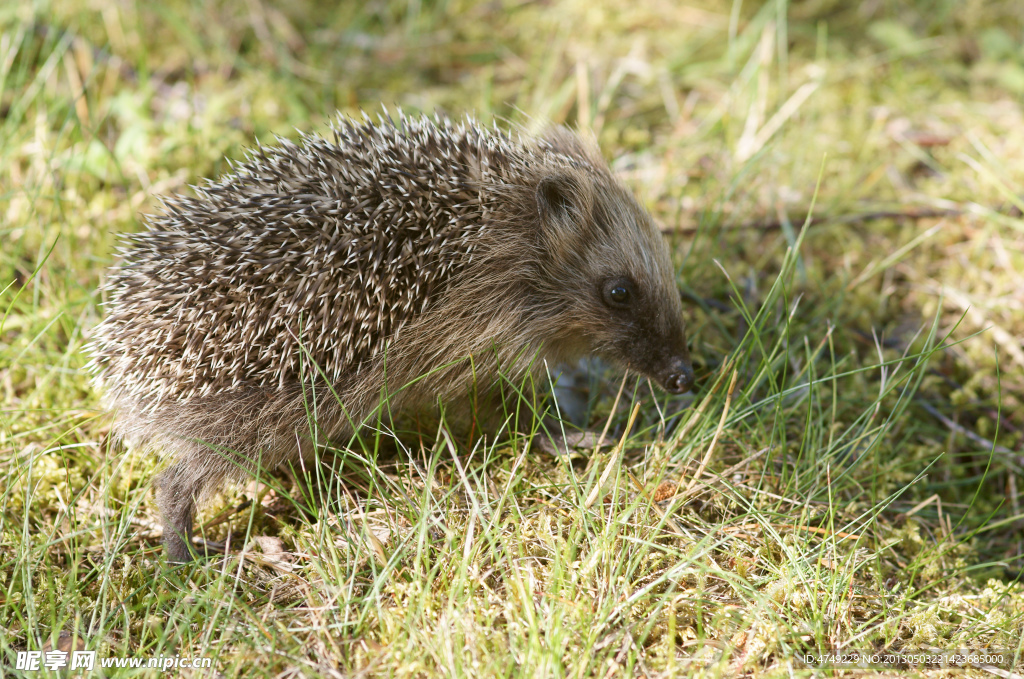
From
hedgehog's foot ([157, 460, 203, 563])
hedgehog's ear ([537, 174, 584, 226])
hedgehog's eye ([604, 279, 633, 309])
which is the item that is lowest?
hedgehog's foot ([157, 460, 203, 563])

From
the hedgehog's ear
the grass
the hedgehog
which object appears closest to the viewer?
the grass

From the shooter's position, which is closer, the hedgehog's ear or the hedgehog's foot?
the hedgehog's foot

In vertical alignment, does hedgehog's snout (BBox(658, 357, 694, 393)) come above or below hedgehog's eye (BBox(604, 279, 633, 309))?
below

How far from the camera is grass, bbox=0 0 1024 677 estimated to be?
2.89 meters

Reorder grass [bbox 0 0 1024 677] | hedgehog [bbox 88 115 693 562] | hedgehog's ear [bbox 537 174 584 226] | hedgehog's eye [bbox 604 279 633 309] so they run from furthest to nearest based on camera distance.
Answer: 1. hedgehog's eye [bbox 604 279 633 309]
2. hedgehog's ear [bbox 537 174 584 226]
3. hedgehog [bbox 88 115 693 562]
4. grass [bbox 0 0 1024 677]

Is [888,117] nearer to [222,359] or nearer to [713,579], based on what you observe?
[713,579]

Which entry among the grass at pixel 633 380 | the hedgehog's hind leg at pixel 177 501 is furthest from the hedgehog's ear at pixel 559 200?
the hedgehog's hind leg at pixel 177 501

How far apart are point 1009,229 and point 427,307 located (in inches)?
162

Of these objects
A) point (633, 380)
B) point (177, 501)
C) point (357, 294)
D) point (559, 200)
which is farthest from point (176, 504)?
point (633, 380)

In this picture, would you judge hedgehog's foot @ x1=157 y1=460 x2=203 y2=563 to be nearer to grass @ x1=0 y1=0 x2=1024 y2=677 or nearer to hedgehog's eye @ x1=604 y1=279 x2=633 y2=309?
grass @ x1=0 y1=0 x2=1024 y2=677

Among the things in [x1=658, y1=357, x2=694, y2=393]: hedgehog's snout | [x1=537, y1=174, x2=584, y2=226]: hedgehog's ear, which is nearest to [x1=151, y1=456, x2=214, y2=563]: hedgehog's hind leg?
[x1=537, y1=174, x2=584, y2=226]: hedgehog's ear

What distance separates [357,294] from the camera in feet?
11.0

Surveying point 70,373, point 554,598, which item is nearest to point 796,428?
point 554,598

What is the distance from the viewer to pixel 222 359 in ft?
10.8
